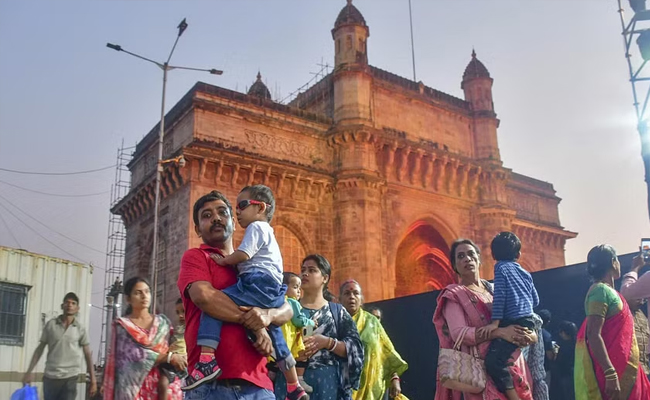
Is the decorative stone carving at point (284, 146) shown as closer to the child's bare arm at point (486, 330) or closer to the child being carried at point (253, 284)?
the child's bare arm at point (486, 330)

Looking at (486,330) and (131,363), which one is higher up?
(486,330)

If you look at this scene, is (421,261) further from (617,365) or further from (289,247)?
(617,365)

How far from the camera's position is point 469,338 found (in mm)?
4062

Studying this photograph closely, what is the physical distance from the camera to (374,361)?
Result: 5293 mm

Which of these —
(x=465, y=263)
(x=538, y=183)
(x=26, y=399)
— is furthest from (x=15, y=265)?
(x=538, y=183)

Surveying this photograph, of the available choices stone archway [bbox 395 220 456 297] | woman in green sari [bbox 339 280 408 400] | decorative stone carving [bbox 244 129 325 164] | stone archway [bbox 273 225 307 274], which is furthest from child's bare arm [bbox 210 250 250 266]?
stone archway [bbox 395 220 456 297]

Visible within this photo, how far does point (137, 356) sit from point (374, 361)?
2.05 meters

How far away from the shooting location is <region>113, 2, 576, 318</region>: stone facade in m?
19.3

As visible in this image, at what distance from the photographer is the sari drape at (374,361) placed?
5.21m

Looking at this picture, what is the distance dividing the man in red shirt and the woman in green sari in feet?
7.55

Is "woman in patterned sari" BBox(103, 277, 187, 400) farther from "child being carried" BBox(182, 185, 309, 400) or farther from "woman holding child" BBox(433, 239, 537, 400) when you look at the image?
"woman holding child" BBox(433, 239, 537, 400)

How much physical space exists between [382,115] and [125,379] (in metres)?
18.9

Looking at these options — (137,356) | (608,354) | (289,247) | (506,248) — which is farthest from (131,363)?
(289,247)

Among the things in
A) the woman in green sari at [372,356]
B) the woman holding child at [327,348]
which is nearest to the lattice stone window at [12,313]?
the woman in green sari at [372,356]
